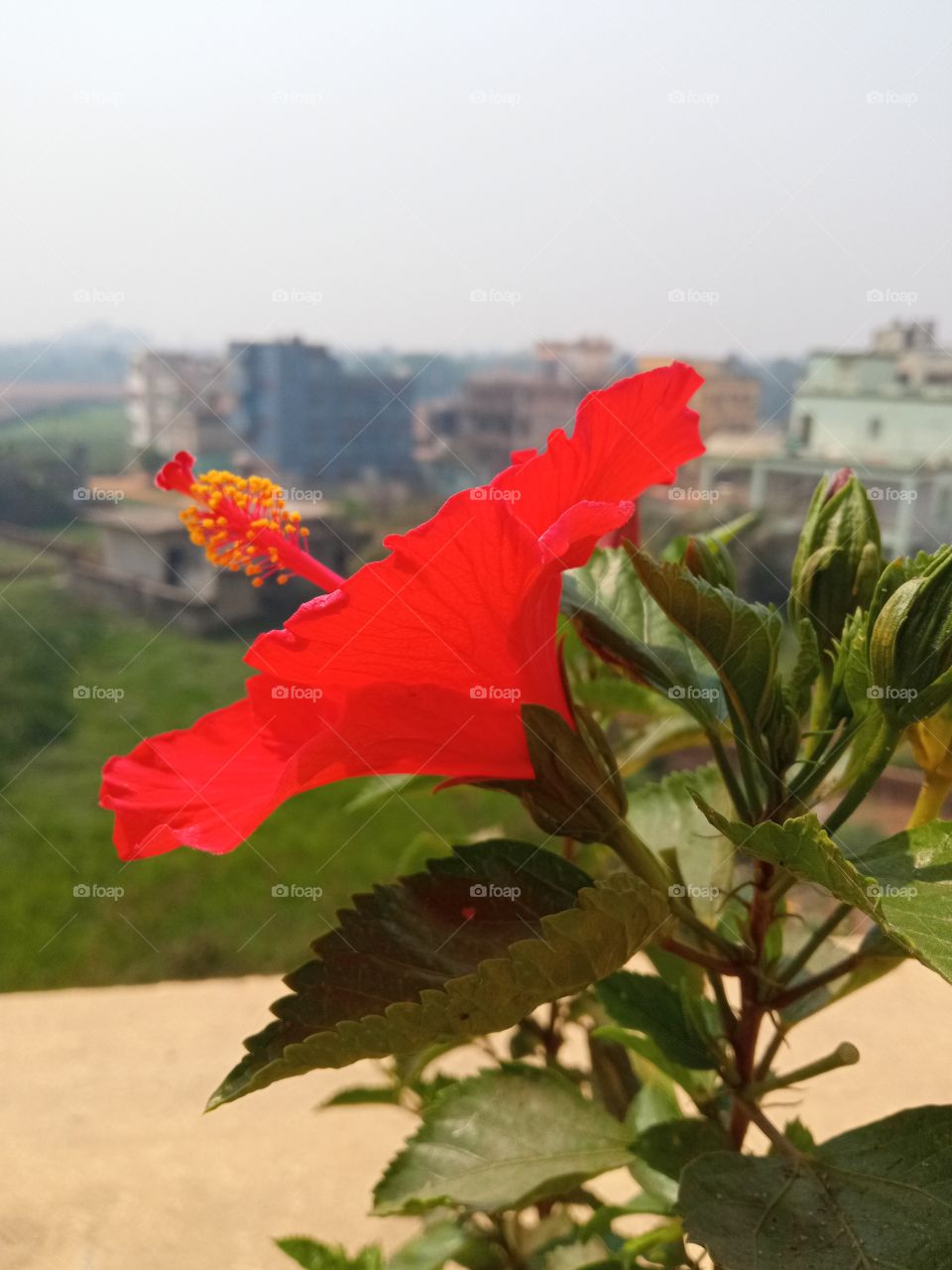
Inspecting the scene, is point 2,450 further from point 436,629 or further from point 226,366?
point 436,629

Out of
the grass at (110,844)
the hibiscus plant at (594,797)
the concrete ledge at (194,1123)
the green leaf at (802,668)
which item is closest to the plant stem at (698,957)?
the hibiscus plant at (594,797)

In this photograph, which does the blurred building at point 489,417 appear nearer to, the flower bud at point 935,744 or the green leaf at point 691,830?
the green leaf at point 691,830

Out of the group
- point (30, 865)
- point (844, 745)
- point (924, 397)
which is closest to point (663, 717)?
point (844, 745)

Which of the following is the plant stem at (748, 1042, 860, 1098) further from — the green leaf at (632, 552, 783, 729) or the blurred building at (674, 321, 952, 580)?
the blurred building at (674, 321, 952, 580)

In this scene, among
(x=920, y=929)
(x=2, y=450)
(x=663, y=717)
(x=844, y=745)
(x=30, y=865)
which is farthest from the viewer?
(x=2, y=450)

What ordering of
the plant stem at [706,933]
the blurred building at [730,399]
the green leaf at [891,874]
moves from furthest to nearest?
the blurred building at [730,399] → the plant stem at [706,933] → the green leaf at [891,874]

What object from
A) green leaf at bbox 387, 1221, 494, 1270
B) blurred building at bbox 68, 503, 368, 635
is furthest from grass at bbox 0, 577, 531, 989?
green leaf at bbox 387, 1221, 494, 1270
